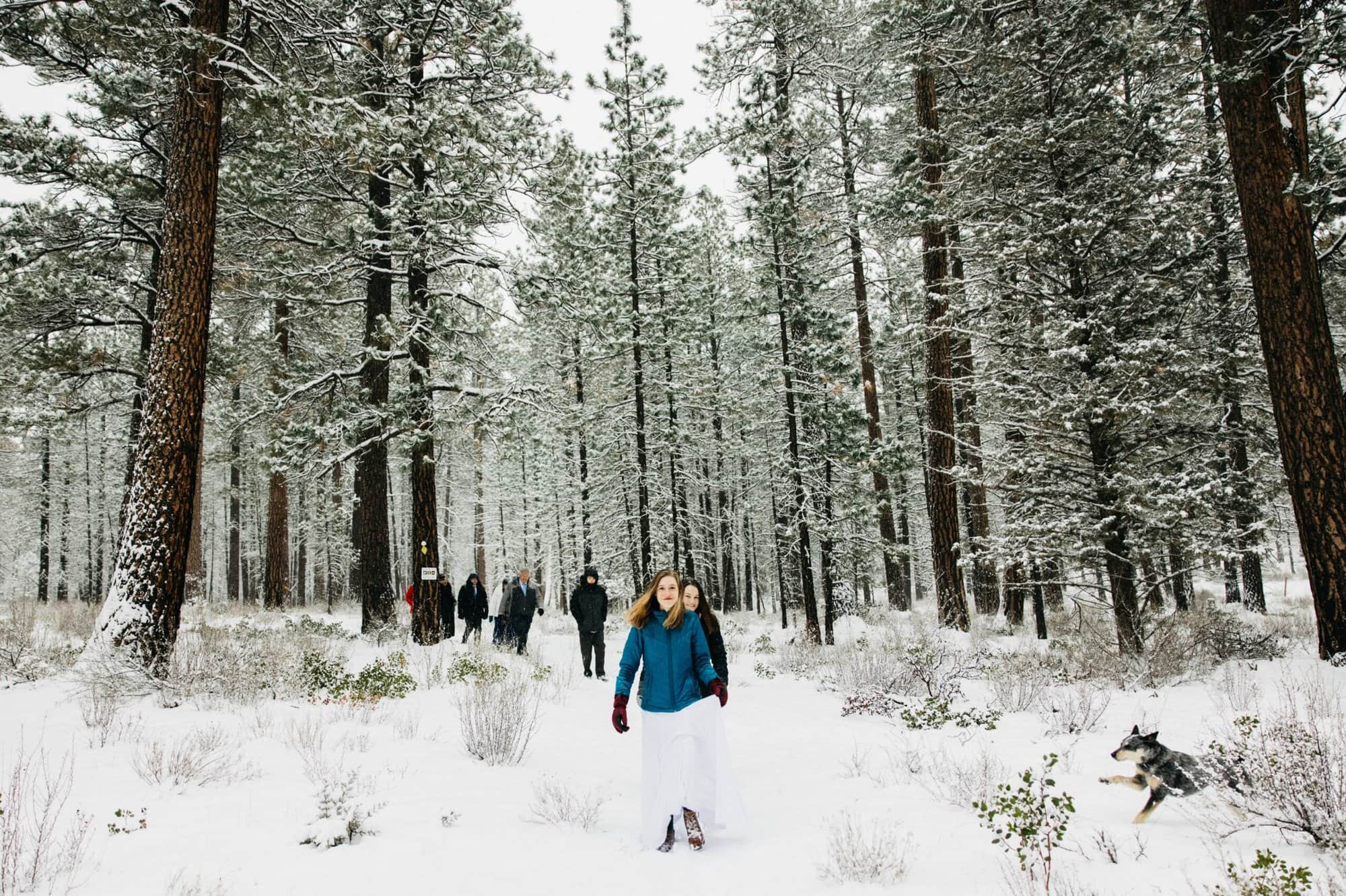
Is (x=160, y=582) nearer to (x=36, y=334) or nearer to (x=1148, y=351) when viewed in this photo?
(x=36, y=334)

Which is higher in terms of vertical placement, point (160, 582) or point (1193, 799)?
point (160, 582)

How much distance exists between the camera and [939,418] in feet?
46.7

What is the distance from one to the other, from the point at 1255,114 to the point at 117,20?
44.6ft

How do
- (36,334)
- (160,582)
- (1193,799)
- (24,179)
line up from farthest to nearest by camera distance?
(36,334) → (24,179) → (160,582) → (1193,799)

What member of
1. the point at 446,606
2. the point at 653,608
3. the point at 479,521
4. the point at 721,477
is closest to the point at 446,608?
the point at 446,606

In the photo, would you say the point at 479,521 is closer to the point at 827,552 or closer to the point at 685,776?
the point at 827,552

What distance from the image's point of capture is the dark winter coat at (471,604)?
52.6 ft

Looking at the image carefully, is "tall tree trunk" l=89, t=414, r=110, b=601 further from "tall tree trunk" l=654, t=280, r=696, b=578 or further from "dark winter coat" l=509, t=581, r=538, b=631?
"dark winter coat" l=509, t=581, r=538, b=631

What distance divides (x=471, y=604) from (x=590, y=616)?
5368 mm

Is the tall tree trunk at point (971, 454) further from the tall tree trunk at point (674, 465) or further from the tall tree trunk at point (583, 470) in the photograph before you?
the tall tree trunk at point (583, 470)

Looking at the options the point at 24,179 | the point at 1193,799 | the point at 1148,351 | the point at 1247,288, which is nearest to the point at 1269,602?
the point at 1247,288

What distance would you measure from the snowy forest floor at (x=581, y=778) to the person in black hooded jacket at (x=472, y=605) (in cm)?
579

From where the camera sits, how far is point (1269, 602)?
837 inches

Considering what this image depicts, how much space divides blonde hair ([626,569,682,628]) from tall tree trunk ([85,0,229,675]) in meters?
5.71
